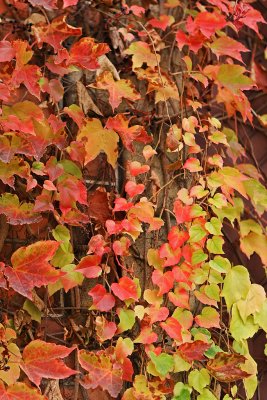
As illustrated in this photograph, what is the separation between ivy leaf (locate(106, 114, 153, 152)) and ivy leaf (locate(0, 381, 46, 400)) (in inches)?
26.0

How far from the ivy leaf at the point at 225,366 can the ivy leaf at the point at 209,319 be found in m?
0.08

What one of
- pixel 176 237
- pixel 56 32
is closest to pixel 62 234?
pixel 176 237

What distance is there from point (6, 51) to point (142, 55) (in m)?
0.41

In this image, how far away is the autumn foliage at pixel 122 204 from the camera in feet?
5.69

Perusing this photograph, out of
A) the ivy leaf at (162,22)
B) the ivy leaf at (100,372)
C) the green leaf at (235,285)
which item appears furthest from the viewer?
the ivy leaf at (162,22)

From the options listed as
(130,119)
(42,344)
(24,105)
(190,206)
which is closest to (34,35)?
(24,105)

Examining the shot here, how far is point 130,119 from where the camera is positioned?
1918 mm

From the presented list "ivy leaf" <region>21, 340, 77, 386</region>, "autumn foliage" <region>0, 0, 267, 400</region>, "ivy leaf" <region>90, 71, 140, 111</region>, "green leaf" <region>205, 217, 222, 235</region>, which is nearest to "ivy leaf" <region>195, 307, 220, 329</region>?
"autumn foliage" <region>0, 0, 267, 400</region>

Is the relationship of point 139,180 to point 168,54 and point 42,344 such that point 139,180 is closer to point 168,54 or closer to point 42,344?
point 168,54

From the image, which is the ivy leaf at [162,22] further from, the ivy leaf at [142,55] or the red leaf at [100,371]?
the red leaf at [100,371]

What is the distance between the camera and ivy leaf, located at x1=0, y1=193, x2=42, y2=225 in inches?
67.7

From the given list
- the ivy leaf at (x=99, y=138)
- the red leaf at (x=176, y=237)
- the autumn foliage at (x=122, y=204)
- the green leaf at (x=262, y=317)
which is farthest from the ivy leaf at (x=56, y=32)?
the green leaf at (x=262, y=317)

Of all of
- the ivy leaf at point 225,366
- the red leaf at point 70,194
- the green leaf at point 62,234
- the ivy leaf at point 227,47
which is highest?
the ivy leaf at point 227,47

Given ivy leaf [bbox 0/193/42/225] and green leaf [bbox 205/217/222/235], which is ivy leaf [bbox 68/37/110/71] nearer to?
ivy leaf [bbox 0/193/42/225]
